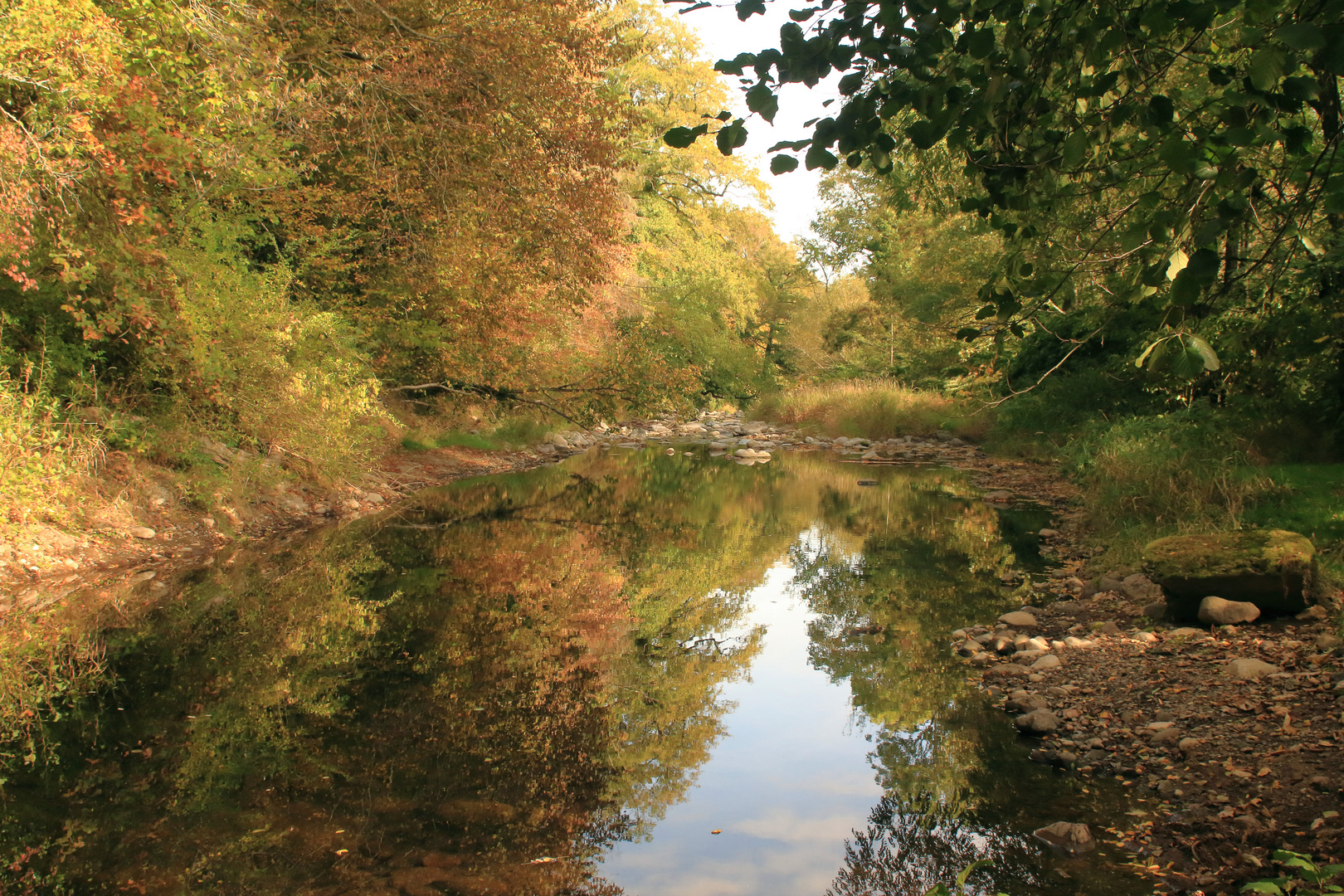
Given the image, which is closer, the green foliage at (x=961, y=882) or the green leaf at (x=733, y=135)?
the green leaf at (x=733, y=135)

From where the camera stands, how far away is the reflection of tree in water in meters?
4.40

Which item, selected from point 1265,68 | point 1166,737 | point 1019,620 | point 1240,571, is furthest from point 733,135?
point 1019,620

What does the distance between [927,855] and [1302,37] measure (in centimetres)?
405

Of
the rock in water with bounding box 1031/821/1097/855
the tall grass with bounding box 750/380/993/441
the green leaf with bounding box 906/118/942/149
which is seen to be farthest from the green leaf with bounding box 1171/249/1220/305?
the tall grass with bounding box 750/380/993/441

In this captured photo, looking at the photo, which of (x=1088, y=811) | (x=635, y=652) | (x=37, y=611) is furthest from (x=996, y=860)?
(x=37, y=611)

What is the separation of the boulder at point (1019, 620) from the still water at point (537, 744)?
48 centimetres

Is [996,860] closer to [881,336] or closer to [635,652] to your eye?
[635,652]

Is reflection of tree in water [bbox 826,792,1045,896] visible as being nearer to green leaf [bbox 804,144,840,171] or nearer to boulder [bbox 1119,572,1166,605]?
green leaf [bbox 804,144,840,171]

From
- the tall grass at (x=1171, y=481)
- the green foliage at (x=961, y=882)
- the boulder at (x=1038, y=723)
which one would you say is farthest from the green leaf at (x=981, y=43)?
the tall grass at (x=1171, y=481)

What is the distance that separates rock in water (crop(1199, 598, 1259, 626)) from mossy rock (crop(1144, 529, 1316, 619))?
7cm

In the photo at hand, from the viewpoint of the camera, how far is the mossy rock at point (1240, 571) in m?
7.22

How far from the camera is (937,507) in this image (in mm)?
16562

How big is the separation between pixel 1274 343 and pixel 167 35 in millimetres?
12790

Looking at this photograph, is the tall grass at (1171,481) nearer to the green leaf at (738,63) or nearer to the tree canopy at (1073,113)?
the tree canopy at (1073,113)
